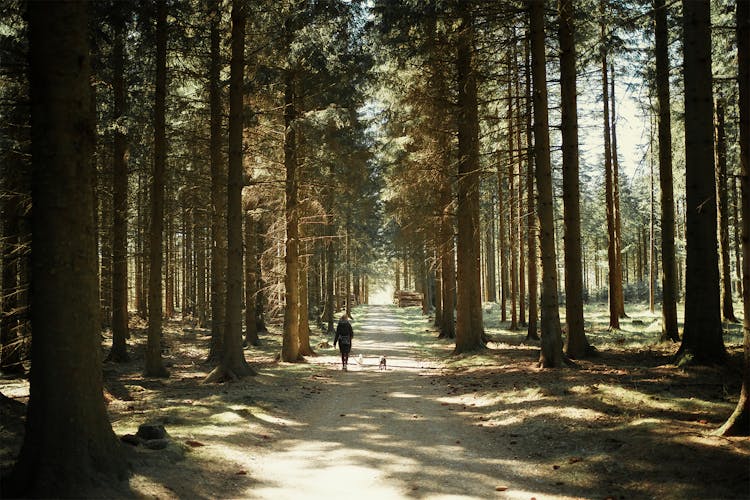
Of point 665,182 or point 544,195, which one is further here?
point 665,182

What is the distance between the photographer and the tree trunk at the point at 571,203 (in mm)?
13352

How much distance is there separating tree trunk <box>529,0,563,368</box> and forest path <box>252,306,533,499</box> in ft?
9.79

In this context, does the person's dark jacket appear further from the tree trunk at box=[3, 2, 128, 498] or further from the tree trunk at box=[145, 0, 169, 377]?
the tree trunk at box=[3, 2, 128, 498]

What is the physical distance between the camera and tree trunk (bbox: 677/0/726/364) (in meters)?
9.99

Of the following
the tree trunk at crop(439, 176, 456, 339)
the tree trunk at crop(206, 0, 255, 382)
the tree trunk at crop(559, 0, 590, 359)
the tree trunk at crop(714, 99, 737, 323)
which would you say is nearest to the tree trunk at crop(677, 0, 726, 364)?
the tree trunk at crop(559, 0, 590, 359)

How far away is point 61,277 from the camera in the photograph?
4863 mm

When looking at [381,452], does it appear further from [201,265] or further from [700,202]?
[201,265]

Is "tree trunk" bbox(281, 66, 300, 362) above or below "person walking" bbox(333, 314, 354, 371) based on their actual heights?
above

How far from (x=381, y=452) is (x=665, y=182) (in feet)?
40.0

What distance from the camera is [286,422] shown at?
30.5 ft

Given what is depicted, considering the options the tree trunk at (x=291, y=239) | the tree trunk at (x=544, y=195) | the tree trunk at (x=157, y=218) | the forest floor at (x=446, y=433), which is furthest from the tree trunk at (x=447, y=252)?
the tree trunk at (x=157, y=218)

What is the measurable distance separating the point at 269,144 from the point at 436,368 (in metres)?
9.51

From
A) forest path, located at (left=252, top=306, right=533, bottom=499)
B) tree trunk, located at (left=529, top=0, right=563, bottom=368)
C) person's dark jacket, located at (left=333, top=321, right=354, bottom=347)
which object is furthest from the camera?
person's dark jacket, located at (left=333, top=321, right=354, bottom=347)

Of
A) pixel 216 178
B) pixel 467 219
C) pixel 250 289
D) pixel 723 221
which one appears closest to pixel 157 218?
pixel 216 178
